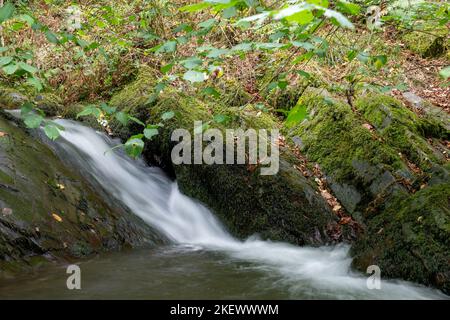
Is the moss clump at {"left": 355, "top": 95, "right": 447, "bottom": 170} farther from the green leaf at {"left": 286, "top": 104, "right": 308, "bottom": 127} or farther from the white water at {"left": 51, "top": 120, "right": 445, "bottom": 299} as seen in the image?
the green leaf at {"left": 286, "top": 104, "right": 308, "bottom": 127}

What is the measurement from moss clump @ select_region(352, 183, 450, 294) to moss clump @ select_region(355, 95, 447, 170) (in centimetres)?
177

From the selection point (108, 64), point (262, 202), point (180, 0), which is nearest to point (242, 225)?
point (262, 202)

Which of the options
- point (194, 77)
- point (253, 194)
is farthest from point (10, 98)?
point (194, 77)

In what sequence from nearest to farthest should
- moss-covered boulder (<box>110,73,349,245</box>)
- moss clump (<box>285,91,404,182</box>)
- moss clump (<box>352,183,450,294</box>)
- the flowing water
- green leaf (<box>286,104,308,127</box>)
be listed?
green leaf (<box>286,104,308,127</box>), the flowing water, moss clump (<box>352,183,450,294</box>), moss-covered boulder (<box>110,73,349,245</box>), moss clump (<box>285,91,404,182</box>)

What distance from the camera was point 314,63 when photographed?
7.67 metres

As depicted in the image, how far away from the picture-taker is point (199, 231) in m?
5.07

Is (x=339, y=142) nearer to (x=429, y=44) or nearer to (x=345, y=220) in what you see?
(x=345, y=220)

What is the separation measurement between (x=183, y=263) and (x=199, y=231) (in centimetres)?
129

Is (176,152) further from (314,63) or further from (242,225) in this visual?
(314,63)

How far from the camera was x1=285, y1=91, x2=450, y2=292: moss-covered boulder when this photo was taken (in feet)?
11.2

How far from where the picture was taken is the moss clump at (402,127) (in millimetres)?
5488

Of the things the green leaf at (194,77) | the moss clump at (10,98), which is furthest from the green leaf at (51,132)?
the moss clump at (10,98)

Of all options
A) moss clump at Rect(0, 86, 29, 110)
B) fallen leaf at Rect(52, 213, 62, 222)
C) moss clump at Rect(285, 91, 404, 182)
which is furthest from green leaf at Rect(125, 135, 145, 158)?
moss clump at Rect(0, 86, 29, 110)

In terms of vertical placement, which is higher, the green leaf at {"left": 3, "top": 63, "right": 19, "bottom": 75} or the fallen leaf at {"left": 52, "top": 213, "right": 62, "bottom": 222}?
the green leaf at {"left": 3, "top": 63, "right": 19, "bottom": 75}
